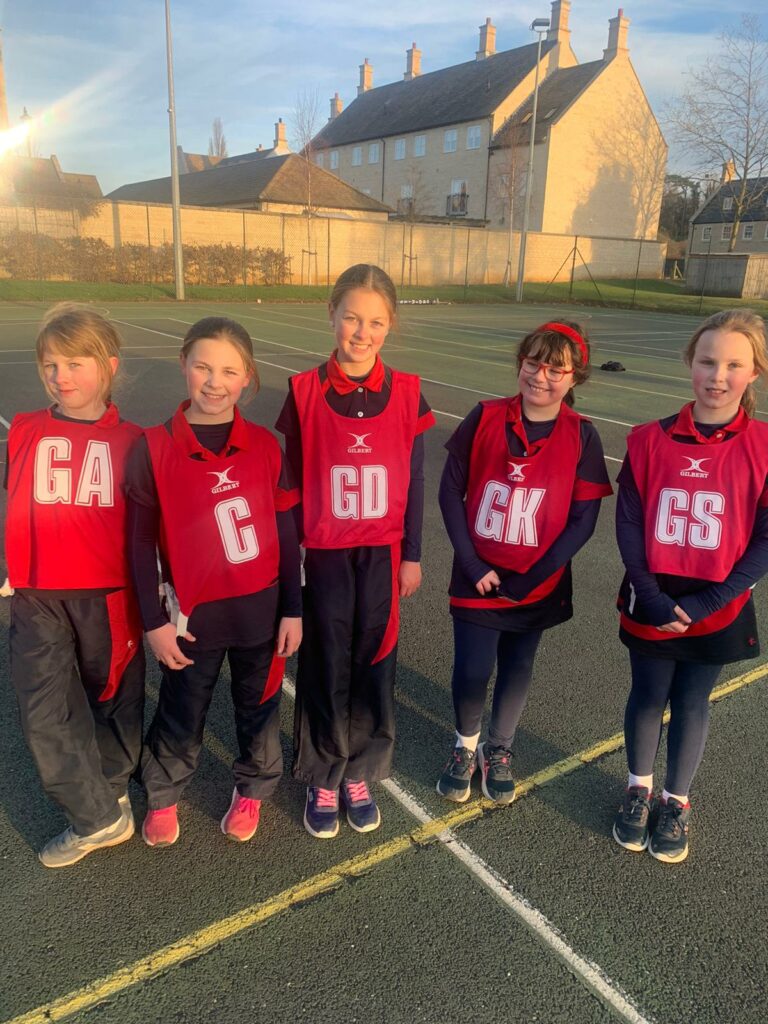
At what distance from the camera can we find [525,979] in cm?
214

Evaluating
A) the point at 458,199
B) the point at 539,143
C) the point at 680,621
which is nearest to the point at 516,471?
the point at 680,621

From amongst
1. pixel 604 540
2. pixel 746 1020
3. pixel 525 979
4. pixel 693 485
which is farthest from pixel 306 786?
pixel 604 540

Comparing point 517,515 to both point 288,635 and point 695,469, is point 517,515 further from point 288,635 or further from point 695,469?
point 288,635

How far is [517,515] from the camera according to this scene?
9.01 feet

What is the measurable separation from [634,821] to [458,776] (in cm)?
67

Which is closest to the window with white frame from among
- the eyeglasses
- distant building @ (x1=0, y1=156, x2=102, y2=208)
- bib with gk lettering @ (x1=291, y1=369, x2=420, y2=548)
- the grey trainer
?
distant building @ (x1=0, y1=156, x2=102, y2=208)

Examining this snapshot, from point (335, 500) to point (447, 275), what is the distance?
140 ft

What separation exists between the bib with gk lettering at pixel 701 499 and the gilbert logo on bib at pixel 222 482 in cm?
141

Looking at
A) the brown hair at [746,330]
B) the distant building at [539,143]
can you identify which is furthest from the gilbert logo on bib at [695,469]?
the distant building at [539,143]

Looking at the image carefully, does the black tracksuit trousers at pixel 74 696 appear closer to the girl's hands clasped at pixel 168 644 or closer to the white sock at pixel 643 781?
the girl's hands clasped at pixel 168 644

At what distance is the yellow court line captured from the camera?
2.04 meters

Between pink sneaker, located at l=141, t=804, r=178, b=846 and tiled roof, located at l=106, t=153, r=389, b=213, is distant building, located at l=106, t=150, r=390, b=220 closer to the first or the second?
tiled roof, located at l=106, t=153, r=389, b=213

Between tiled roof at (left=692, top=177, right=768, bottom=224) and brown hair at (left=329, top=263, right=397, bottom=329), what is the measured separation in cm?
5570

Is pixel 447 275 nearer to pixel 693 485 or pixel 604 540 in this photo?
pixel 604 540
